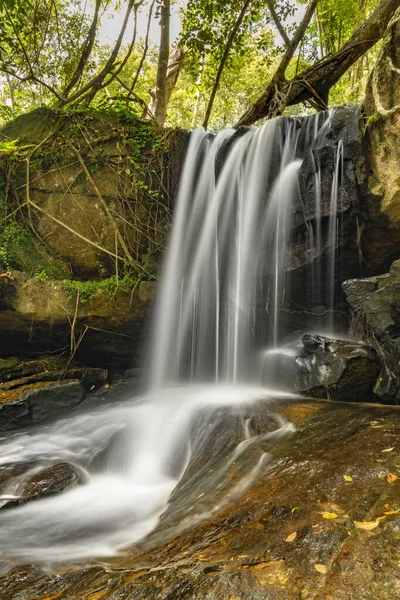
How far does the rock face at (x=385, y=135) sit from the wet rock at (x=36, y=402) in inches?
230

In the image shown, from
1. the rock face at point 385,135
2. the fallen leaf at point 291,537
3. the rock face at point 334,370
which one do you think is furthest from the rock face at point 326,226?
the fallen leaf at point 291,537

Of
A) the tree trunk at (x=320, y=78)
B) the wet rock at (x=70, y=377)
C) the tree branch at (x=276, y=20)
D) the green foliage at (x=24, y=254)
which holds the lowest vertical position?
Result: the wet rock at (x=70, y=377)

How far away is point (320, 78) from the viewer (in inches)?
341

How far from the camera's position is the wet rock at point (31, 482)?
11.6 feet

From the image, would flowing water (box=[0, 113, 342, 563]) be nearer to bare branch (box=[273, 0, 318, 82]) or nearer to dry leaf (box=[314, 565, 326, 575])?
dry leaf (box=[314, 565, 326, 575])

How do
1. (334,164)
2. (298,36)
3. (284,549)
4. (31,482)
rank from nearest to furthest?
(284,549) → (31,482) → (334,164) → (298,36)

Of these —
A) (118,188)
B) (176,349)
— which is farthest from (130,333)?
(118,188)

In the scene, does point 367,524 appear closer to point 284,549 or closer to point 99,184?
point 284,549

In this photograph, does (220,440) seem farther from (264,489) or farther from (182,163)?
(182,163)

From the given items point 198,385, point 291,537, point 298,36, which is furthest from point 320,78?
point 291,537

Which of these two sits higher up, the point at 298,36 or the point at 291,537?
the point at 298,36

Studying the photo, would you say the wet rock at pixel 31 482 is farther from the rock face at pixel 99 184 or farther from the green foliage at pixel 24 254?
the rock face at pixel 99 184

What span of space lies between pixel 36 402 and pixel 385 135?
6.91 meters

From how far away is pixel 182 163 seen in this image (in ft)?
24.6
